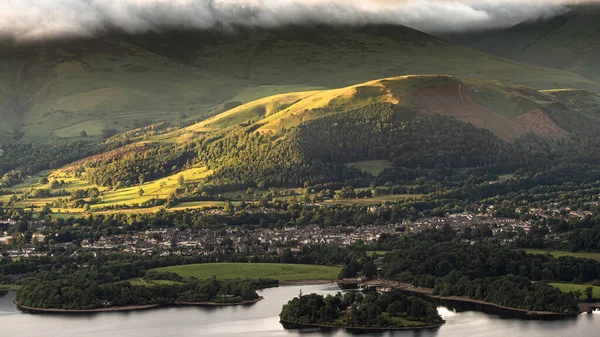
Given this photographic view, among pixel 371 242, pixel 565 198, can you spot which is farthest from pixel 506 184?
pixel 371 242

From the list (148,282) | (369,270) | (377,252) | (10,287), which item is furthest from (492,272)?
(10,287)

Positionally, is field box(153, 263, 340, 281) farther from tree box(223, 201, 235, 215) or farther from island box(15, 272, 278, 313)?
tree box(223, 201, 235, 215)

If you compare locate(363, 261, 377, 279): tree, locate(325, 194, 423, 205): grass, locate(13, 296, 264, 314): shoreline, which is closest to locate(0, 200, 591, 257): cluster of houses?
locate(325, 194, 423, 205): grass

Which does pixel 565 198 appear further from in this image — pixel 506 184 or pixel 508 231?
pixel 508 231

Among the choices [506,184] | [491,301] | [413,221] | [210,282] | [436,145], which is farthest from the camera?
[436,145]

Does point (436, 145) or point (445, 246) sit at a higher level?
point (436, 145)

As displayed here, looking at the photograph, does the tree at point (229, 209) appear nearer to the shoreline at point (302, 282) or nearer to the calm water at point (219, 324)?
the shoreline at point (302, 282)

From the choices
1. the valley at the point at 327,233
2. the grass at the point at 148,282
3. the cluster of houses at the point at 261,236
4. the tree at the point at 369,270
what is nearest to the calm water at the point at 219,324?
the valley at the point at 327,233
